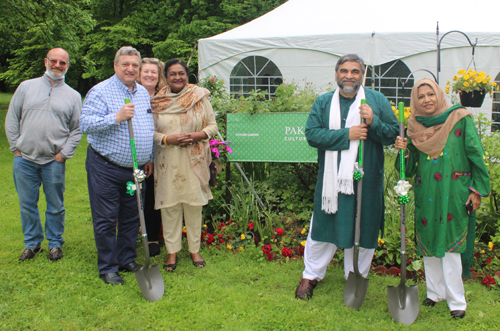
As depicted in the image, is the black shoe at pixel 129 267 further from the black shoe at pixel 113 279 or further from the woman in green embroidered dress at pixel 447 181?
the woman in green embroidered dress at pixel 447 181

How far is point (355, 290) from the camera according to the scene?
3.15 m

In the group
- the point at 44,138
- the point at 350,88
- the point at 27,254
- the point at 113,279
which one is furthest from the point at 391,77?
the point at 27,254

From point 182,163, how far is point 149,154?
1.00ft

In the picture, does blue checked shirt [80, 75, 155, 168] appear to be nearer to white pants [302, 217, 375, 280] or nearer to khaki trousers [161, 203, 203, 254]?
khaki trousers [161, 203, 203, 254]

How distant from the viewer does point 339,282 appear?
3.56 metres

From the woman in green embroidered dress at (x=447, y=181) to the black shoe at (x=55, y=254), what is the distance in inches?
131

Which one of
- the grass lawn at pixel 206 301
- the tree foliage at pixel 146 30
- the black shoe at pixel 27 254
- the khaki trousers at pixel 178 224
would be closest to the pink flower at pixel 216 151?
the khaki trousers at pixel 178 224

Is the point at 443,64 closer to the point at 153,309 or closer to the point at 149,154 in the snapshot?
the point at 149,154

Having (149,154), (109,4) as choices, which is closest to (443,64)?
(149,154)

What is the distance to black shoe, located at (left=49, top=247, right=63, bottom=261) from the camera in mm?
4031

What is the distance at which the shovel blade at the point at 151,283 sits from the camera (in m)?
3.32

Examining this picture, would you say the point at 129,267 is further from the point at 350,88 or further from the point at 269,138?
the point at 350,88

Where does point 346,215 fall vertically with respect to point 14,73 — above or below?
below

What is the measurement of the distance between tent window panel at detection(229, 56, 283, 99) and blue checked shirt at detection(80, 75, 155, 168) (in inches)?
226
